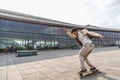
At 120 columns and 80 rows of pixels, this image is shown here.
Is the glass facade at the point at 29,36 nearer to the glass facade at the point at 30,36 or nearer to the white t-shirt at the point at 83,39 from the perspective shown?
the glass facade at the point at 30,36

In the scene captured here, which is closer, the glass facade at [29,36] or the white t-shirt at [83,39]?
the white t-shirt at [83,39]

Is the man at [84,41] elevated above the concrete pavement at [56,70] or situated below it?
above

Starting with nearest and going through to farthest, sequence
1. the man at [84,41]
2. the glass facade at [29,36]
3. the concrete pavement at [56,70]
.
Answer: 1. the man at [84,41]
2. the concrete pavement at [56,70]
3. the glass facade at [29,36]

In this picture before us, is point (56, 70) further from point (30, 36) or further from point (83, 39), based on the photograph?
point (30, 36)

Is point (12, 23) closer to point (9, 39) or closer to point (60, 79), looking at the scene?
point (9, 39)

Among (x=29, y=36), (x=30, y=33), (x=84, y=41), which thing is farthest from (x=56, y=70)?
(x=30, y=33)

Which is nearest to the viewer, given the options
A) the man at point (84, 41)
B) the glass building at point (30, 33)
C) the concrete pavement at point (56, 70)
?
the man at point (84, 41)

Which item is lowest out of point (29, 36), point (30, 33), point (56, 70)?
point (56, 70)

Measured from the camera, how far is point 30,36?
24500mm

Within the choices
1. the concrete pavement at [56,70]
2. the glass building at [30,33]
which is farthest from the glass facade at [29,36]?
the concrete pavement at [56,70]

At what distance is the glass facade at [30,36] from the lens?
22172 mm

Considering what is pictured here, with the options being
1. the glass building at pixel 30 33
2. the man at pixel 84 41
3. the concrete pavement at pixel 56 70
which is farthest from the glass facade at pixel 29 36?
the man at pixel 84 41

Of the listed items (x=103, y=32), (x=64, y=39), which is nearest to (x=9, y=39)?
(x=64, y=39)

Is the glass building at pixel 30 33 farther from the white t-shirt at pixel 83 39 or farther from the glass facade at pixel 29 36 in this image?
the white t-shirt at pixel 83 39
